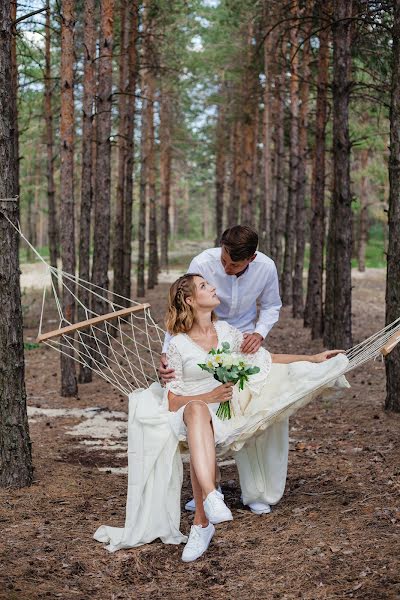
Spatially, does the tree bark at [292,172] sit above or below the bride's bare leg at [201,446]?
above

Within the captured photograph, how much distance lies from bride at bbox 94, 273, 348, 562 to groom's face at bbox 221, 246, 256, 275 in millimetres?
251

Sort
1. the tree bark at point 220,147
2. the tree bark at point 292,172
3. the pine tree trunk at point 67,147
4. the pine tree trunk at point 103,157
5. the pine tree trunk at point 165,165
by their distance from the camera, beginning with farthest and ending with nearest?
1. the tree bark at point 220,147
2. the pine tree trunk at point 165,165
3. the tree bark at point 292,172
4. the pine tree trunk at point 103,157
5. the pine tree trunk at point 67,147

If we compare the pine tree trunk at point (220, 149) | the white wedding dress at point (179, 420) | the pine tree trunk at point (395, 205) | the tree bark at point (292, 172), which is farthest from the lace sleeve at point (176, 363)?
the pine tree trunk at point (220, 149)

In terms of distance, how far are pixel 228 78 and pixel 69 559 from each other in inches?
885

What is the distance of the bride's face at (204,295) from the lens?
4211 millimetres

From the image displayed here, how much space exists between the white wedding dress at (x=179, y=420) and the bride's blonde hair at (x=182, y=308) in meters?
0.06

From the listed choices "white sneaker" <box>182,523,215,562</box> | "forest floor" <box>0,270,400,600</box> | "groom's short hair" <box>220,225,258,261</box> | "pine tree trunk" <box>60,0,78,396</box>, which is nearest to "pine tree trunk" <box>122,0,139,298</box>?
"pine tree trunk" <box>60,0,78,396</box>

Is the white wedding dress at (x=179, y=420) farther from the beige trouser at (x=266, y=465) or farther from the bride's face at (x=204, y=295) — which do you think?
the bride's face at (x=204, y=295)

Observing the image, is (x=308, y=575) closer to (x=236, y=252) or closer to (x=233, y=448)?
(x=233, y=448)

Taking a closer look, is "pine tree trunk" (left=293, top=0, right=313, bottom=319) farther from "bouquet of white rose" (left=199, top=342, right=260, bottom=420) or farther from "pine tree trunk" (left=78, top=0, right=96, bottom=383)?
"bouquet of white rose" (left=199, top=342, right=260, bottom=420)

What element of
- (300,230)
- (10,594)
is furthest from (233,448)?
(300,230)

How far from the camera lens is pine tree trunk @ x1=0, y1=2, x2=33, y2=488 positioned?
15.6 feet

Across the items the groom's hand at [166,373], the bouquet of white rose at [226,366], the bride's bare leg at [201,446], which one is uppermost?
the bouquet of white rose at [226,366]

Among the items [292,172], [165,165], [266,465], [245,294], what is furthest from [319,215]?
[165,165]
